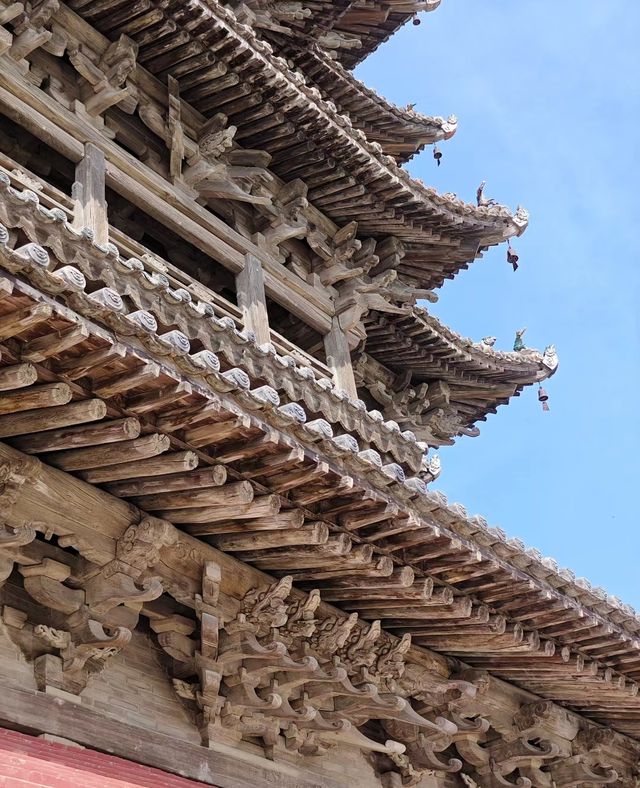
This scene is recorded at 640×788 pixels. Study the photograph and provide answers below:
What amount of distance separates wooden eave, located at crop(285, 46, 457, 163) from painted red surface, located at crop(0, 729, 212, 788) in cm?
988

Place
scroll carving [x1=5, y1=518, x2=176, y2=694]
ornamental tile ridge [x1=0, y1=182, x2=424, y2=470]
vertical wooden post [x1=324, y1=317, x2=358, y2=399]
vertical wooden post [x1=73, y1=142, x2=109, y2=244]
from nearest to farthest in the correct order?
ornamental tile ridge [x1=0, y1=182, x2=424, y2=470]
scroll carving [x1=5, y1=518, x2=176, y2=694]
vertical wooden post [x1=73, y1=142, x2=109, y2=244]
vertical wooden post [x1=324, y1=317, x2=358, y2=399]

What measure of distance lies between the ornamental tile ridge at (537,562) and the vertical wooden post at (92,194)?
3384 mm

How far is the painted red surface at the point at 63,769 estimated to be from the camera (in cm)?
553

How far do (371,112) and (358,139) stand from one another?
346 cm

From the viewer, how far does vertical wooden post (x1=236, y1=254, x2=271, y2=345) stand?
10891 mm

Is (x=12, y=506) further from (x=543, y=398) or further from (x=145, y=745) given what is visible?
(x=543, y=398)

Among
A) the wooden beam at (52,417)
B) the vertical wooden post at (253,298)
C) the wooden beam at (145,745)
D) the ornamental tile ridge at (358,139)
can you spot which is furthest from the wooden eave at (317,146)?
the wooden beam at (145,745)

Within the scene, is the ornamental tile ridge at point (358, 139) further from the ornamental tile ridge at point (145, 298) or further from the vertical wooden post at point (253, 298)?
the ornamental tile ridge at point (145, 298)

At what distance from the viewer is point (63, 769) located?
582 cm

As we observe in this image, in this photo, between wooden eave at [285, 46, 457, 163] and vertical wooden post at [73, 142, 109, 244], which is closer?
vertical wooden post at [73, 142, 109, 244]

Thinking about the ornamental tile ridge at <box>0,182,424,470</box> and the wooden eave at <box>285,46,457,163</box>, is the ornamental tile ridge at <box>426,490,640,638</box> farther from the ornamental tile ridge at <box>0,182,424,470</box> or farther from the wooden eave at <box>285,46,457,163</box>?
the wooden eave at <box>285,46,457,163</box>

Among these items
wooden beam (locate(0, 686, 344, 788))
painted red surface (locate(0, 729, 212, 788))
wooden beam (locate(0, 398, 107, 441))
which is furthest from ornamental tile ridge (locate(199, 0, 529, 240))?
painted red surface (locate(0, 729, 212, 788))

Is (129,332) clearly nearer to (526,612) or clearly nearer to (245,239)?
(526,612)

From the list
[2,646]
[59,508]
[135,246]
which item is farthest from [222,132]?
[2,646]
